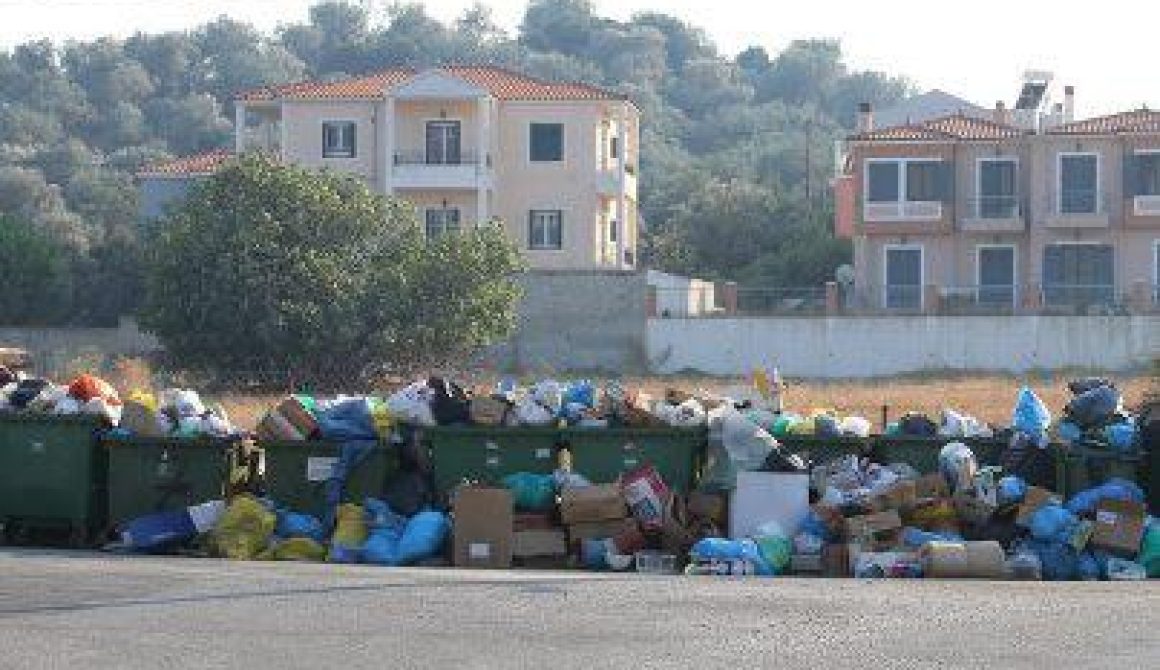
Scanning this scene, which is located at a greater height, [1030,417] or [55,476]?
[1030,417]

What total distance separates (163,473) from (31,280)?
52010mm

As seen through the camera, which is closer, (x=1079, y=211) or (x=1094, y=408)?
(x=1094, y=408)

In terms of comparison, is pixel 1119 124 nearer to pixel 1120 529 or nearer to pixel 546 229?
pixel 546 229

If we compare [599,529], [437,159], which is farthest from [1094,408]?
[437,159]

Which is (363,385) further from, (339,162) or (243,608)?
(243,608)

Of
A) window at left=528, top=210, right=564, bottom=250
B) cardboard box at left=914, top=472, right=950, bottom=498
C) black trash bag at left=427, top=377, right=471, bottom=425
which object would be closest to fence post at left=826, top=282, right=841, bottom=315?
window at left=528, top=210, right=564, bottom=250

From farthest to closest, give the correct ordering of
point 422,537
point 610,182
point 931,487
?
1. point 610,182
2. point 931,487
3. point 422,537

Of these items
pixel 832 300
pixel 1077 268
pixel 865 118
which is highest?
pixel 865 118

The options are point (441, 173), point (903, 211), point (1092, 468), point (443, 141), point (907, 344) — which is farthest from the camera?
point (443, 141)

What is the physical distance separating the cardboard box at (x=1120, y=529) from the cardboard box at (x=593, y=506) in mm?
3859

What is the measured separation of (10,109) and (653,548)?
127 metres

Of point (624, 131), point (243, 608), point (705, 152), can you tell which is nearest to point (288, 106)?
point (624, 131)

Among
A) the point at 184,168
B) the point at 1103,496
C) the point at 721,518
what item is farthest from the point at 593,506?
the point at 184,168

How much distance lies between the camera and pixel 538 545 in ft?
62.3
